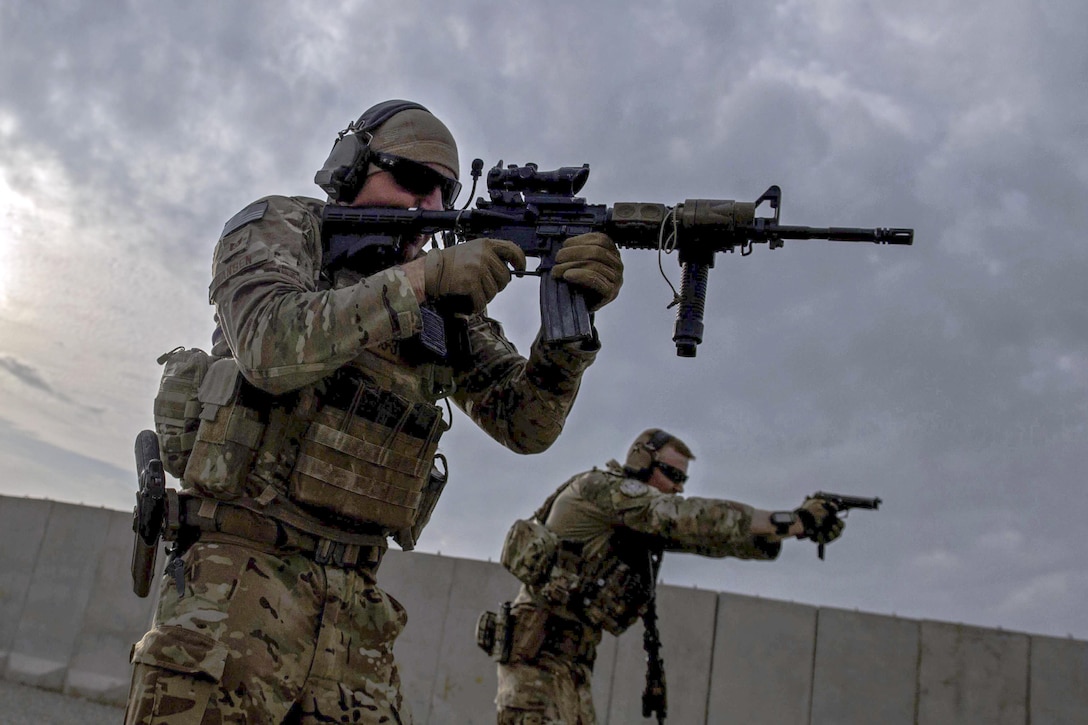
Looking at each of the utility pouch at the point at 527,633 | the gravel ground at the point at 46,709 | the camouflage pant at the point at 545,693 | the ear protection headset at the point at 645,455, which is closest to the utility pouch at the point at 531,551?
the utility pouch at the point at 527,633

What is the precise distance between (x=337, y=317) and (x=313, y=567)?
0.68 m

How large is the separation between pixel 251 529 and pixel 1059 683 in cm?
665

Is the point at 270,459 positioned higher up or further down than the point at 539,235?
further down

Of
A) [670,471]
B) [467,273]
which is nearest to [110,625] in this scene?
[670,471]

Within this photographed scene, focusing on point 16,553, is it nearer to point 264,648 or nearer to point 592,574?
point 592,574

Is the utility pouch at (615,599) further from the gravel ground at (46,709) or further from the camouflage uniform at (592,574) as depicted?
the gravel ground at (46,709)

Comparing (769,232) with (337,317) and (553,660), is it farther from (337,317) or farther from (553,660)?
(553,660)

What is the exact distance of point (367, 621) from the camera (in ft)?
8.43

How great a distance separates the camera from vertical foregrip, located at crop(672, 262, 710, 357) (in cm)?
302

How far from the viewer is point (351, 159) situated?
2.97 meters

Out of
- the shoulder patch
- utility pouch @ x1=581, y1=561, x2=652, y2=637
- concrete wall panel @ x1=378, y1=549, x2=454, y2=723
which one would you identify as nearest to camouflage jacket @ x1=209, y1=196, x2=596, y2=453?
the shoulder patch

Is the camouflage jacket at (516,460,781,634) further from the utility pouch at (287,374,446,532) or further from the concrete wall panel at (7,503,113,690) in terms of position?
the concrete wall panel at (7,503,113,690)

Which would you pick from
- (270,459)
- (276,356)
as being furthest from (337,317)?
(270,459)

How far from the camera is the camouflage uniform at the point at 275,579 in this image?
225 centimetres
